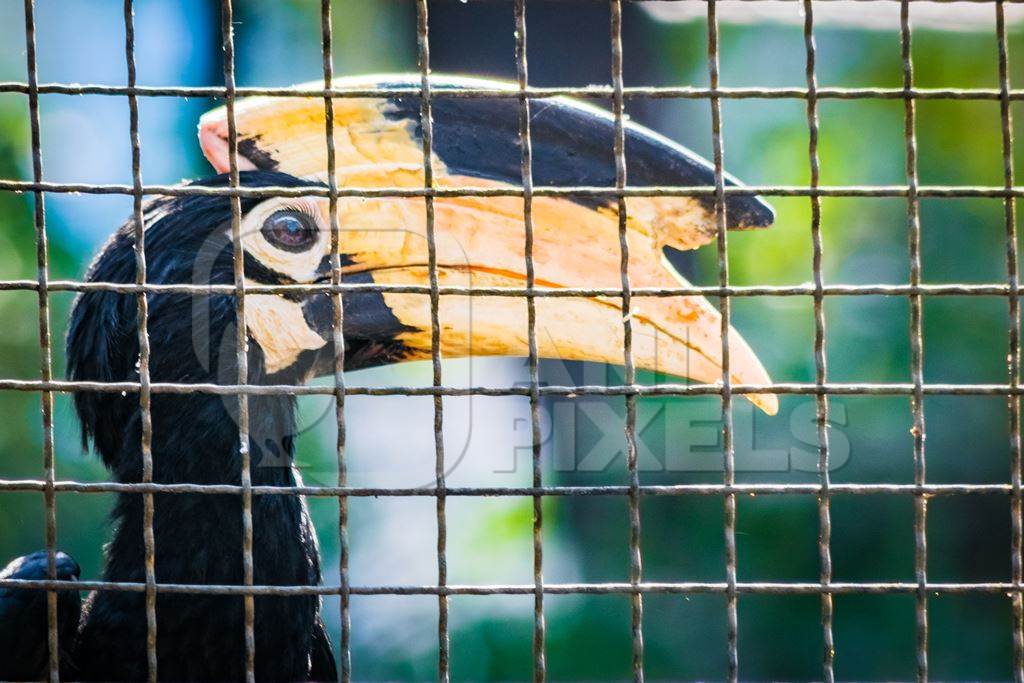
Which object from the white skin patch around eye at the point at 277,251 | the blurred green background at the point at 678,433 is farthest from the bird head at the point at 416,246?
the blurred green background at the point at 678,433

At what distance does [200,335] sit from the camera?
1747mm

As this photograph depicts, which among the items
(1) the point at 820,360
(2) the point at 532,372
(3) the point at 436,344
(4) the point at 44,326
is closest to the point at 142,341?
(4) the point at 44,326

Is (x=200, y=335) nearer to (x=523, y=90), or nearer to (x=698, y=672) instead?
(x=523, y=90)

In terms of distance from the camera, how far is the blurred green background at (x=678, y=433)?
4.46m

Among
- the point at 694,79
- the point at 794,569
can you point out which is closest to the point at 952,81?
the point at 694,79

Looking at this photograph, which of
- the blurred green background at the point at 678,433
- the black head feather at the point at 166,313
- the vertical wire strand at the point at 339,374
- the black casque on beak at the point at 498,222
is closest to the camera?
the vertical wire strand at the point at 339,374

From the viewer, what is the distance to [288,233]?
5.71ft

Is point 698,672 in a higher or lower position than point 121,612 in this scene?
lower

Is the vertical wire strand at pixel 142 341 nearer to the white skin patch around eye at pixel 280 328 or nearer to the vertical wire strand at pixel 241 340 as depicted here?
the vertical wire strand at pixel 241 340

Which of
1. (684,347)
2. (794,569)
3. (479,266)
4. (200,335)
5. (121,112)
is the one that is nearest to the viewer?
(684,347)

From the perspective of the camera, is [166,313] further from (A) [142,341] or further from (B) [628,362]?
(B) [628,362]

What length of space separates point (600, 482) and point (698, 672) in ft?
3.13

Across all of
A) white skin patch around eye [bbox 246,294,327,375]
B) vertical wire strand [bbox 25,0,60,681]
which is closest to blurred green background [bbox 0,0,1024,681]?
white skin patch around eye [bbox 246,294,327,375]

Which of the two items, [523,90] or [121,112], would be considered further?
[121,112]
